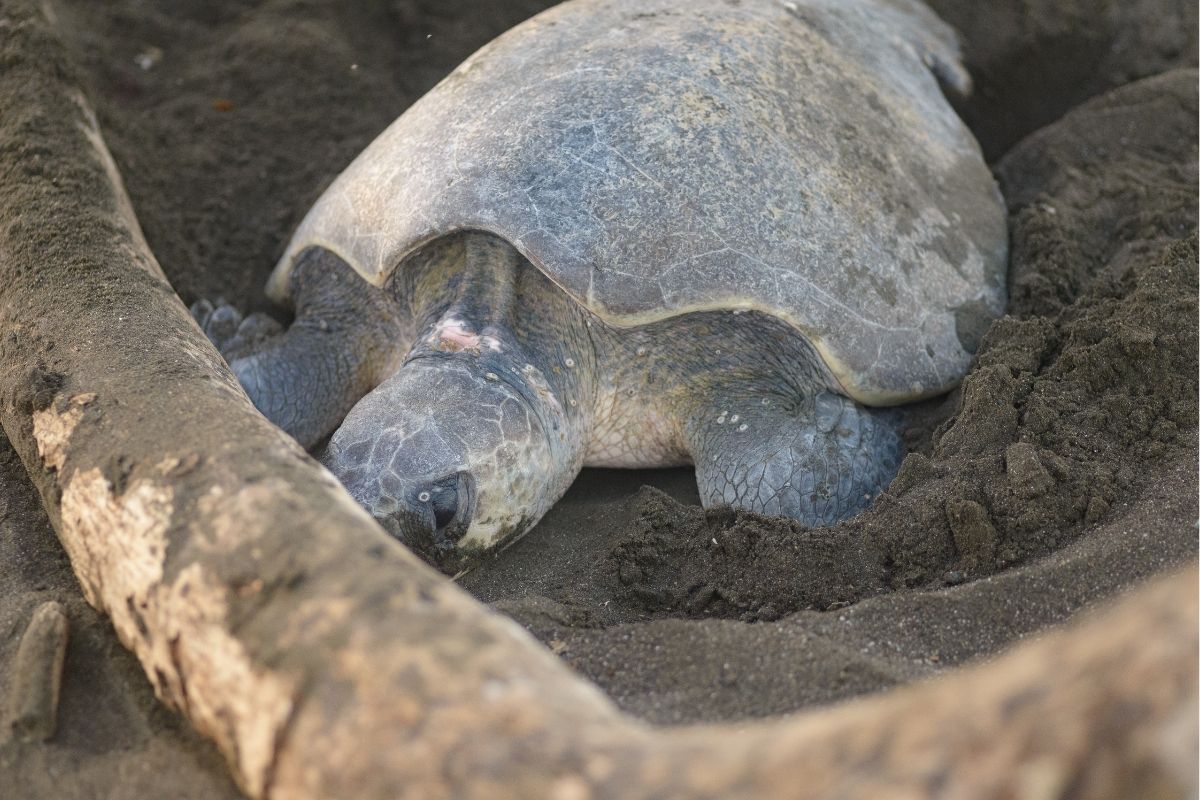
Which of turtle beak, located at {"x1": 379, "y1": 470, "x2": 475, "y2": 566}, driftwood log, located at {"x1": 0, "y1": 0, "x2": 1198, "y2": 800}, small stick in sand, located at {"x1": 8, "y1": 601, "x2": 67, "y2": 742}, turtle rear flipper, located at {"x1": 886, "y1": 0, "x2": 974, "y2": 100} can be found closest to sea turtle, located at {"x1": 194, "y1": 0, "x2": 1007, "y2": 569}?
turtle beak, located at {"x1": 379, "y1": 470, "x2": 475, "y2": 566}

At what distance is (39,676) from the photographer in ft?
5.95

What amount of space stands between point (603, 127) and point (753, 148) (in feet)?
1.35

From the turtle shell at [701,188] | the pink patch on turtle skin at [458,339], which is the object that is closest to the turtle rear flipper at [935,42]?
the turtle shell at [701,188]

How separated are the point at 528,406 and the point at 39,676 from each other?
4.24ft

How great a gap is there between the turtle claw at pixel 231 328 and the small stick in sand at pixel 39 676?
1.52 metres

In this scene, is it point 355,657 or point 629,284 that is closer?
point 355,657

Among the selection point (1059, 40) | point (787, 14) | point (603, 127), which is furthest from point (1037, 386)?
point (1059, 40)

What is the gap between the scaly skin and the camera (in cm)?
256

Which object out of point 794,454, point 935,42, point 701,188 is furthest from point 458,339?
point 935,42

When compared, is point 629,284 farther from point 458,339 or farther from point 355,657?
point 355,657

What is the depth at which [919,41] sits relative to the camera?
409 centimetres

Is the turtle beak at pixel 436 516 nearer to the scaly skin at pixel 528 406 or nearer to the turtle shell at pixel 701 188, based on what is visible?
the scaly skin at pixel 528 406

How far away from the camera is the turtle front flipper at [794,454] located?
2.77 m

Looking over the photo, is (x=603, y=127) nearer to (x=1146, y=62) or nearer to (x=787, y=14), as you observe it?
(x=787, y=14)
